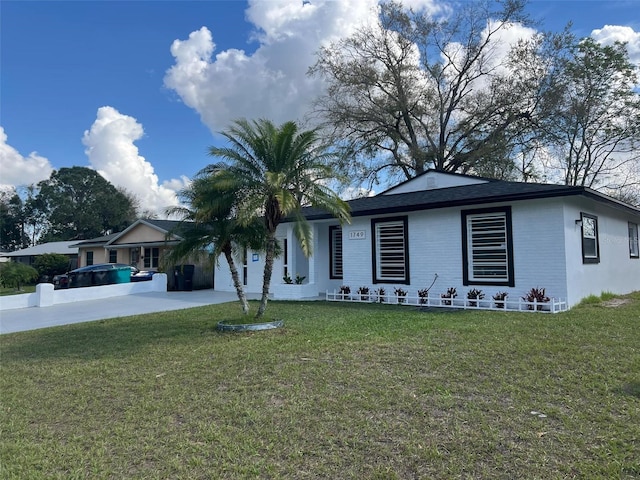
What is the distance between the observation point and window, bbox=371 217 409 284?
516 inches

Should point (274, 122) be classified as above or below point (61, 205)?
below

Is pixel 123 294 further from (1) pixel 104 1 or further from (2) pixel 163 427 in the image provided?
(2) pixel 163 427

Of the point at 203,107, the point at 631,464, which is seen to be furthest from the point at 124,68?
the point at 631,464

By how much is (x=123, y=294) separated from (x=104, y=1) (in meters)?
10.8

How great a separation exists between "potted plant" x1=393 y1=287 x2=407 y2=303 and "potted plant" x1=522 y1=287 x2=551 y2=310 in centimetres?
332

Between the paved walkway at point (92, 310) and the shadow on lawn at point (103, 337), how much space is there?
1.18 m

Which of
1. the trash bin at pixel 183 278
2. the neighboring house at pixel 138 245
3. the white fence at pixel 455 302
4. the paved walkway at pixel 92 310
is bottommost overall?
the paved walkway at pixel 92 310

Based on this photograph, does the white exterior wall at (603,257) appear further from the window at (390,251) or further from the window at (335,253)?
the window at (335,253)

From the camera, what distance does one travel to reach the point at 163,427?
158 inches

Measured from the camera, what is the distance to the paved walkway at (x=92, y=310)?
1091 centimetres

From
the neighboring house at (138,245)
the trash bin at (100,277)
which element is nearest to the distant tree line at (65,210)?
the neighboring house at (138,245)

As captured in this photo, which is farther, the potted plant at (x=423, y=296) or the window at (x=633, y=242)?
the window at (x=633, y=242)

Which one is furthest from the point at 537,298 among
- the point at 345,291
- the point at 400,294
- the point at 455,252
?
the point at 345,291

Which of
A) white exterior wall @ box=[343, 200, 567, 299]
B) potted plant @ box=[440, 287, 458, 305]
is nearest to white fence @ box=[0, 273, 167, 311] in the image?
white exterior wall @ box=[343, 200, 567, 299]
